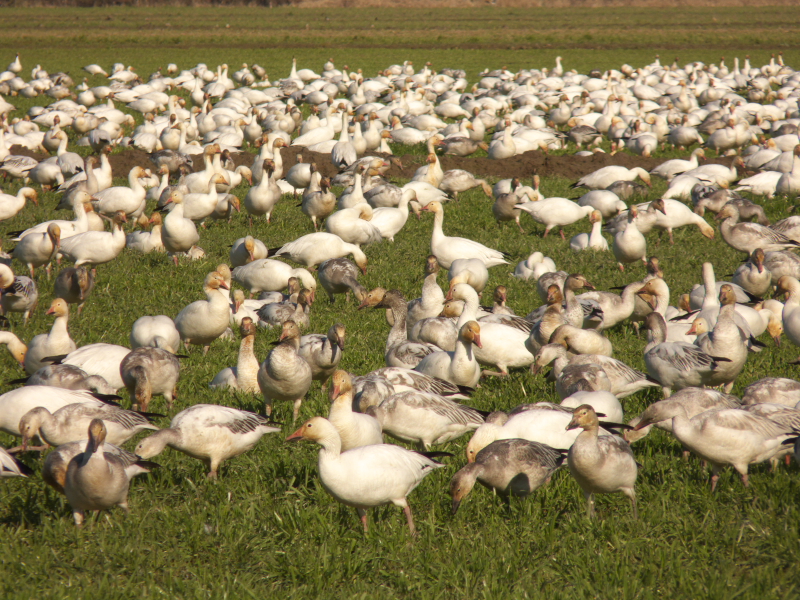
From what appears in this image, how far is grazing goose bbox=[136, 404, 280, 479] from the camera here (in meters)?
5.39

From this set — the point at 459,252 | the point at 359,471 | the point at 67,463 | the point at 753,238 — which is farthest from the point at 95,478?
the point at 753,238

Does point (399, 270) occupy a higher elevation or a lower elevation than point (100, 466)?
lower

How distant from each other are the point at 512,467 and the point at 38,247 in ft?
26.7

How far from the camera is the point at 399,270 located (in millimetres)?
11742

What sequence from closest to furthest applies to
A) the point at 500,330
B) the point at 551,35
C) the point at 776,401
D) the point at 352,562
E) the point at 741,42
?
the point at 352,562 → the point at 776,401 → the point at 500,330 → the point at 741,42 → the point at 551,35

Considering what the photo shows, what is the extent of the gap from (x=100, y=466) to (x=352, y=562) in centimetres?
168

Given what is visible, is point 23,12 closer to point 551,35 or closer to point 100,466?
point 551,35

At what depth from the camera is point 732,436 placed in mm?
5102

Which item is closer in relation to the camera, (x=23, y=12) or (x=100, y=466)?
(x=100, y=466)

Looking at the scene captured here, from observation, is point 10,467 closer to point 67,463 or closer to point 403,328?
point 67,463

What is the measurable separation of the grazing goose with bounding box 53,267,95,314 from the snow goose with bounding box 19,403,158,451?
393 centimetres

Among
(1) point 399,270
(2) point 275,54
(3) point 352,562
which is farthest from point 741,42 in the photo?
(3) point 352,562

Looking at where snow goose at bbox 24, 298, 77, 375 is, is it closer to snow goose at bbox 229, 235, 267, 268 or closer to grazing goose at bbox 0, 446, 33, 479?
grazing goose at bbox 0, 446, 33, 479

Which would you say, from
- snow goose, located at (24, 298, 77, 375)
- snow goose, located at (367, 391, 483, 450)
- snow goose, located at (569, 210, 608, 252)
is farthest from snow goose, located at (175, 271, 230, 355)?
snow goose, located at (569, 210, 608, 252)
